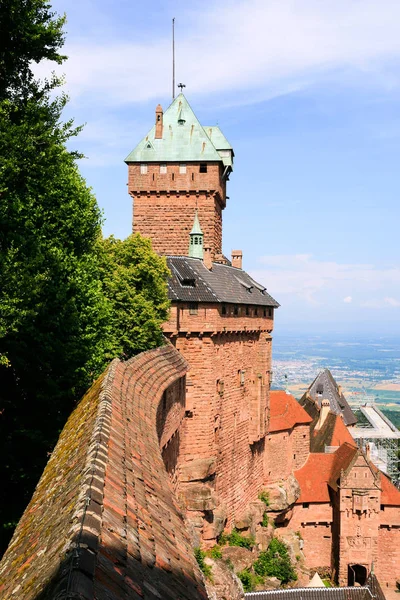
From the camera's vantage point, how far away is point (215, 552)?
30391 millimetres

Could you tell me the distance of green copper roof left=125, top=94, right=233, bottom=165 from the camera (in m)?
38.1

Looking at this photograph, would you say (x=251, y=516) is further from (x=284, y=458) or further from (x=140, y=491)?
(x=140, y=491)

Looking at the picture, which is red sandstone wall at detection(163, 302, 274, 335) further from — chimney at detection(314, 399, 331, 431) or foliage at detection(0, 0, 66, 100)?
chimney at detection(314, 399, 331, 431)

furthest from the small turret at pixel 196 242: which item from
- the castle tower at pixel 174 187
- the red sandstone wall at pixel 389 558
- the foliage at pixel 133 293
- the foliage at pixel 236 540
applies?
the red sandstone wall at pixel 389 558

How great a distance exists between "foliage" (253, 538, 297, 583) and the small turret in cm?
1935

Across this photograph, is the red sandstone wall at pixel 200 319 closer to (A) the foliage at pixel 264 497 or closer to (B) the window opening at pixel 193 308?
(B) the window opening at pixel 193 308

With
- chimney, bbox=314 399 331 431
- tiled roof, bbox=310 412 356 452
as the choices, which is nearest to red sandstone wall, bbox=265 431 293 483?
tiled roof, bbox=310 412 356 452

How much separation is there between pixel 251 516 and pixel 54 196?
26.4 m

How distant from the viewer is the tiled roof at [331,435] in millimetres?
53594

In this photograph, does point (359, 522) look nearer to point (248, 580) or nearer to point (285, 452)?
point (285, 452)

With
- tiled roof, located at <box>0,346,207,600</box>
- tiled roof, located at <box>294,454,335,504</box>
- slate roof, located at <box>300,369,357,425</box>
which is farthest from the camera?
slate roof, located at <box>300,369,357,425</box>

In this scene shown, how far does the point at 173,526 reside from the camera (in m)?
6.59

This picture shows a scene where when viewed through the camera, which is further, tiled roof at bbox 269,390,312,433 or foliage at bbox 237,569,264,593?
tiled roof at bbox 269,390,312,433

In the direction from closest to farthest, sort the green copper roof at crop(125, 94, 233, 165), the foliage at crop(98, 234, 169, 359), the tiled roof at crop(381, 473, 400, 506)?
the foliage at crop(98, 234, 169, 359) < the green copper roof at crop(125, 94, 233, 165) < the tiled roof at crop(381, 473, 400, 506)
